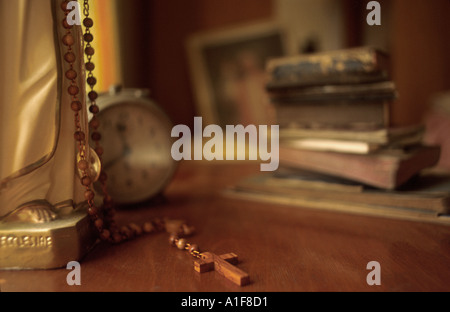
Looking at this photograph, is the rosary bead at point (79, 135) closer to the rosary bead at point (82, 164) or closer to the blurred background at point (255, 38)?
the rosary bead at point (82, 164)

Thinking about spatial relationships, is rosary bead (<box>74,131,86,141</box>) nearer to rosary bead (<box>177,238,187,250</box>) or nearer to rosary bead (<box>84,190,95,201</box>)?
rosary bead (<box>84,190,95,201</box>)

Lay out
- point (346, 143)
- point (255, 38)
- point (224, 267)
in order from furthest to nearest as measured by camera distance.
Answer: point (255, 38) < point (346, 143) < point (224, 267)

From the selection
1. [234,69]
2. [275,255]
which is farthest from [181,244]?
[234,69]

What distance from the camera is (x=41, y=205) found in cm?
52

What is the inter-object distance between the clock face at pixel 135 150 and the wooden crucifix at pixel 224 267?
34 centimetres

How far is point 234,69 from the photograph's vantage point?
7.23ft

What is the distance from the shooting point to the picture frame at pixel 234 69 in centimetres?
216

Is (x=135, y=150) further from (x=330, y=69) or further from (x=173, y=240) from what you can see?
(x=330, y=69)

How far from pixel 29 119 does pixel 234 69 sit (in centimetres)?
178

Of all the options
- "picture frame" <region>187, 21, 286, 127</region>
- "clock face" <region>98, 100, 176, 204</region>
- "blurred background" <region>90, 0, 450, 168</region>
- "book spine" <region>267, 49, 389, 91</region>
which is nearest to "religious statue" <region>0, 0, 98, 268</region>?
"clock face" <region>98, 100, 176, 204</region>

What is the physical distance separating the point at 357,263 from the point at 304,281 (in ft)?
0.31

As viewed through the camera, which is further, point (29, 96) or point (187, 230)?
point (187, 230)

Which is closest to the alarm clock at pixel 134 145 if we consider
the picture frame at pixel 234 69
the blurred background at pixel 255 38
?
the blurred background at pixel 255 38

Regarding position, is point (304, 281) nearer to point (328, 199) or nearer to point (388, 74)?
point (328, 199)
